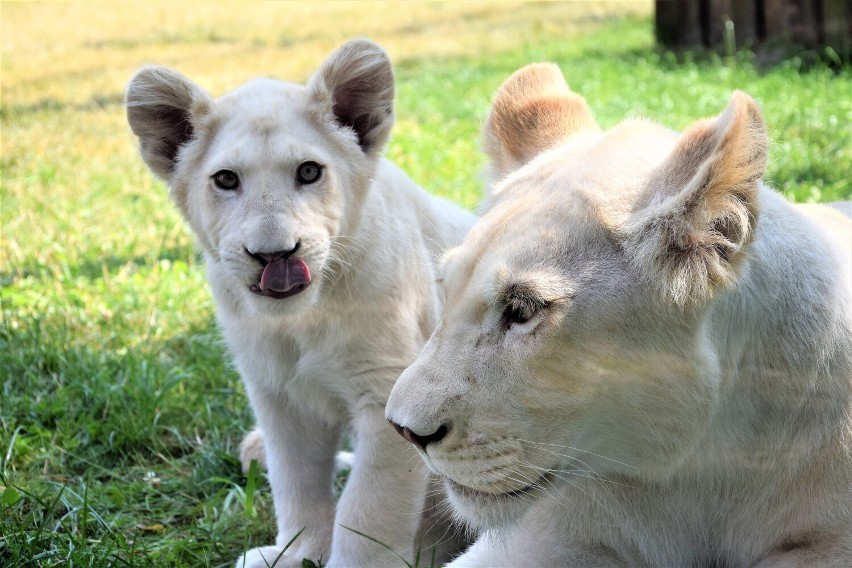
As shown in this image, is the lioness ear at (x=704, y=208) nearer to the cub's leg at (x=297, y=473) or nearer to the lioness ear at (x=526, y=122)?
the lioness ear at (x=526, y=122)

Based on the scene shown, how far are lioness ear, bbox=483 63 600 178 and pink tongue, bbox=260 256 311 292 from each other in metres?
0.75

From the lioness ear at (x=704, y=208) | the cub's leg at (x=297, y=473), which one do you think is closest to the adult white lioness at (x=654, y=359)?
the lioness ear at (x=704, y=208)

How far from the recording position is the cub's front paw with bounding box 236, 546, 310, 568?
11.9ft

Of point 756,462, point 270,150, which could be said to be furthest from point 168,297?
point 756,462

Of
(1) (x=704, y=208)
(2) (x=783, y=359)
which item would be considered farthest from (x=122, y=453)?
(1) (x=704, y=208)

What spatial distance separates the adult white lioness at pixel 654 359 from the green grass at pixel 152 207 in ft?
2.01

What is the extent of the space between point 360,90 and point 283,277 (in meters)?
1.01

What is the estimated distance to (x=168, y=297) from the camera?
239 inches

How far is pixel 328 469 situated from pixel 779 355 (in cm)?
202

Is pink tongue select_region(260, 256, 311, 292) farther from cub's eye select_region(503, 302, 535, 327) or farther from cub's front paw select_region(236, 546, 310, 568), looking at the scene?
cub's eye select_region(503, 302, 535, 327)

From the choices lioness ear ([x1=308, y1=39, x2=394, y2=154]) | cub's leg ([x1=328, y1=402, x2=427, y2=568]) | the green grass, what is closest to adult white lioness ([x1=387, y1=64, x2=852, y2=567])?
the green grass

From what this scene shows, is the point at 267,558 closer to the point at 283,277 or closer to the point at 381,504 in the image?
the point at 381,504

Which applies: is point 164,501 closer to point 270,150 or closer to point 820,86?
point 270,150

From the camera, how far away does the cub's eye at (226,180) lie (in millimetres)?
3822
